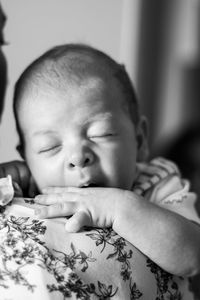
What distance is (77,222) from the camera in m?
0.91

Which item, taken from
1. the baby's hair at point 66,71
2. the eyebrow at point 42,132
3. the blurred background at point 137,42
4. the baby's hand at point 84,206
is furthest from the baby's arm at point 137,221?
the blurred background at point 137,42

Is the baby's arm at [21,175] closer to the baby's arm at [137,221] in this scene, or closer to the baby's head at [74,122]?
the baby's head at [74,122]

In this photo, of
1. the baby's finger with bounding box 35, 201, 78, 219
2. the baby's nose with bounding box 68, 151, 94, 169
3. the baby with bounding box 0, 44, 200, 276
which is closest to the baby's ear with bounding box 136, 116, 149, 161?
the baby with bounding box 0, 44, 200, 276

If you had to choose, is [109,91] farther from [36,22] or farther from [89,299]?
[36,22]

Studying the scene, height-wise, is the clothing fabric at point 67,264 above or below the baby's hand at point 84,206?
below

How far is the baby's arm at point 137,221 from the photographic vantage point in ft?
3.11

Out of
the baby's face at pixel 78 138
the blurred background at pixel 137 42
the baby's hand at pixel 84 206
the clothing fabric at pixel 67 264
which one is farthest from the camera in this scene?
the blurred background at pixel 137 42

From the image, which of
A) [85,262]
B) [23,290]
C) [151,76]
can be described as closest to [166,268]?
[85,262]

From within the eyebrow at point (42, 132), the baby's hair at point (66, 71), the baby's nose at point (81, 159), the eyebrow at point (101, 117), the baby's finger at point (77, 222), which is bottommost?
the baby's finger at point (77, 222)

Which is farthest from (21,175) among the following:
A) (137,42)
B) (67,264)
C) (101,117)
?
(137,42)

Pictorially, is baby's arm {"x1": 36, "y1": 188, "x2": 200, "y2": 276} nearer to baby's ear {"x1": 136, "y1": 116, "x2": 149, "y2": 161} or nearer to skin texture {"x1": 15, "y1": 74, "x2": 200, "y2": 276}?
skin texture {"x1": 15, "y1": 74, "x2": 200, "y2": 276}

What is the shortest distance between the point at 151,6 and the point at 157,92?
54cm

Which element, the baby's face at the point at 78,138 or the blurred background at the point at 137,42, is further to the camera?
the blurred background at the point at 137,42

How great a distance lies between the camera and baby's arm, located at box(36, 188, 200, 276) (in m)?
0.95
